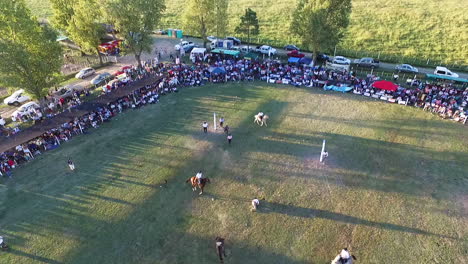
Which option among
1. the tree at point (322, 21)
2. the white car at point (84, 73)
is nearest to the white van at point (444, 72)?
the tree at point (322, 21)

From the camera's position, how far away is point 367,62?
4550 cm

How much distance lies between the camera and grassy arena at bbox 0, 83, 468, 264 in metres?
Answer: 19.2

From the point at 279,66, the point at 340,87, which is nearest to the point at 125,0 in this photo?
the point at 279,66

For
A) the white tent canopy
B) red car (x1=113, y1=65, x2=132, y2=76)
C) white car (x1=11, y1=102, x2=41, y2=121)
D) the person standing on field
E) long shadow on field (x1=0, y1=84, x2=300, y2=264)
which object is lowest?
long shadow on field (x1=0, y1=84, x2=300, y2=264)

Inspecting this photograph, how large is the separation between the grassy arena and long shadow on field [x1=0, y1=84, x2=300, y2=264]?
80 mm

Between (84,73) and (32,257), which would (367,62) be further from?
(32,257)

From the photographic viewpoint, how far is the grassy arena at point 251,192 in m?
19.2

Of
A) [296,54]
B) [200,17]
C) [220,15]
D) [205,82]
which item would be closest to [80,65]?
[200,17]

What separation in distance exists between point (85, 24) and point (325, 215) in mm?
43414

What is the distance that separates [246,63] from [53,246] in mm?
33710

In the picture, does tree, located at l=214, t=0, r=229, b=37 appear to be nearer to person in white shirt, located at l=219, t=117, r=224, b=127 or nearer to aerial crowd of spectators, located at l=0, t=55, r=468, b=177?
aerial crowd of spectators, located at l=0, t=55, r=468, b=177

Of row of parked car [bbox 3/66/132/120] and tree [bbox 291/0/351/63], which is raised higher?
tree [bbox 291/0/351/63]

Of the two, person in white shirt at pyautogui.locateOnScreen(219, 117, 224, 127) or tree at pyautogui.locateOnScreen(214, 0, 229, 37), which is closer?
person in white shirt at pyautogui.locateOnScreen(219, 117, 224, 127)

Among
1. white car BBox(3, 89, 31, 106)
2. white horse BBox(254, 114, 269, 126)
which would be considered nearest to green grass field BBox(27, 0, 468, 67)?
white horse BBox(254, 114, 269, 126)
